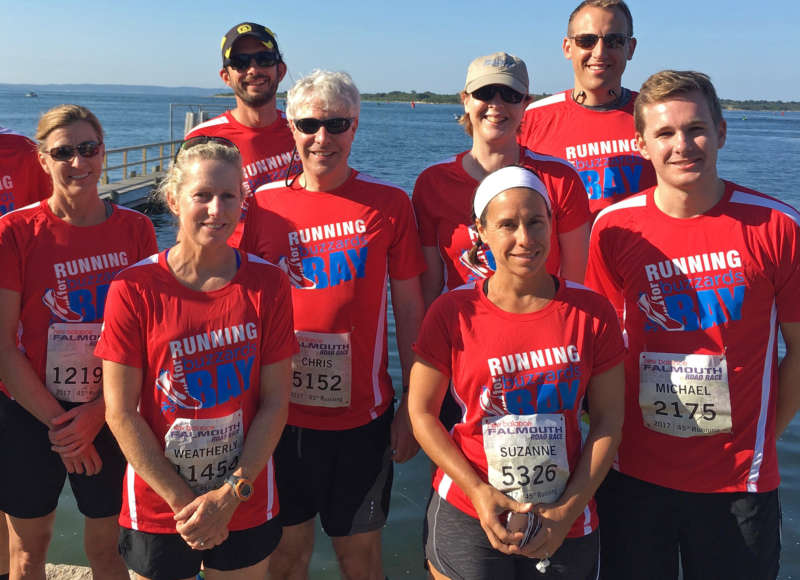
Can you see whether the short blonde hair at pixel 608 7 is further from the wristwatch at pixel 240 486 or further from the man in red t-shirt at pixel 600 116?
the wristwatch at pixel 240 486

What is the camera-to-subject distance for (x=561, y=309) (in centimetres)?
260

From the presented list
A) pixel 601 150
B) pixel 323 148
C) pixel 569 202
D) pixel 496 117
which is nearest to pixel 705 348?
pixel 569 202

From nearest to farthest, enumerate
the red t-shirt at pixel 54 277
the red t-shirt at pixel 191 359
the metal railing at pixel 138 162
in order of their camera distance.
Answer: the red t-shirt at pixel 191 359 < the red t-shirt at pixel 54 277 < the metal railing at pixel 138 162

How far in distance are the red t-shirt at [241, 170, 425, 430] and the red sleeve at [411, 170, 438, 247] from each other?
0.08m

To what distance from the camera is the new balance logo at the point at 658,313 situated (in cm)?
276

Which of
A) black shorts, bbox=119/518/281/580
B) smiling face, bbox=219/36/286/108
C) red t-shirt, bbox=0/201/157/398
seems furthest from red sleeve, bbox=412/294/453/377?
smiling face, bbox=219/36/286/108

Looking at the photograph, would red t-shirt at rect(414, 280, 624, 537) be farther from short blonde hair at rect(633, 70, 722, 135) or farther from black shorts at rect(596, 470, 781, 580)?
short blonde hair at rect(633, 70, 722, 135)

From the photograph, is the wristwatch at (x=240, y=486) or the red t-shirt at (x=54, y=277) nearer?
the wristwatch at (x=240, y=486)

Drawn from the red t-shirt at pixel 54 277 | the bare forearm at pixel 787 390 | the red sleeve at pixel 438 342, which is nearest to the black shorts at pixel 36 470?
the red t-shirt at pixel 54 277

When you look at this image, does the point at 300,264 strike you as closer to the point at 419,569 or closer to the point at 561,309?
the point at 561,309

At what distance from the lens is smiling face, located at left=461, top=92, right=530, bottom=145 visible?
10.3ft

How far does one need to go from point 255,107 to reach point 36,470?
2.24 meters

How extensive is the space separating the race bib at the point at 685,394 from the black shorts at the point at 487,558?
54cm

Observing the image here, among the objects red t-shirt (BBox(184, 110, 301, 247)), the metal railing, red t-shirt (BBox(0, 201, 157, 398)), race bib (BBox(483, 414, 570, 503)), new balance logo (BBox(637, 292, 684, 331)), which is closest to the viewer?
race bib (BBox(483, 414, 570, 503))
